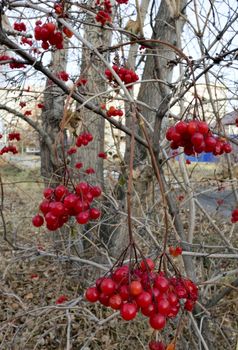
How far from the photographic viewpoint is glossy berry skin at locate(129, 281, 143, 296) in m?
0.89

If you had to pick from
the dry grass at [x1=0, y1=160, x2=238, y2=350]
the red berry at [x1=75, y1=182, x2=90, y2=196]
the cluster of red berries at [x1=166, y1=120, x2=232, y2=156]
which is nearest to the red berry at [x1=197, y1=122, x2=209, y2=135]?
the cluster of red berries at [x1=166, y1=120, x2=232, y2=156]

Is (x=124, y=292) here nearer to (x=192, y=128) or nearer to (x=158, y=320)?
(x=158, y=320)

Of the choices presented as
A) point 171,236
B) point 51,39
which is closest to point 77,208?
point 51,39

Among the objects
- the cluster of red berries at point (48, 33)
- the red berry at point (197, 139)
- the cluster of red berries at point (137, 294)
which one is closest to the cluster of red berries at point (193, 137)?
the red berry at point (197, 139)

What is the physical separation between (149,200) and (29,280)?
2.38 metres

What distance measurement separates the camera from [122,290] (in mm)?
922

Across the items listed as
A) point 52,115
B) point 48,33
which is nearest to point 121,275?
point 48,33

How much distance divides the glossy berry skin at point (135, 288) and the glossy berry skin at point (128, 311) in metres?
0.04

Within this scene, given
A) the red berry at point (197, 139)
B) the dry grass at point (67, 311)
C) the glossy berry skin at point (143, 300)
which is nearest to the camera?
the glossy berry skin at point (143, 300)

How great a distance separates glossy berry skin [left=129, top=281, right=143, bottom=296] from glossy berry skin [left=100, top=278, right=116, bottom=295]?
51 mm

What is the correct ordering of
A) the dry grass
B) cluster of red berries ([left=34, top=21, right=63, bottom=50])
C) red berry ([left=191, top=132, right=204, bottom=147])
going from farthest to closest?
1. the dry grass
2. cluster of red berries ([left=34, top=21, right=63, bottom=50])
3. red berry ([left=191, top=132, right=204, bottom=147])

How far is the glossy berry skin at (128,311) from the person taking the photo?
2.91 feet

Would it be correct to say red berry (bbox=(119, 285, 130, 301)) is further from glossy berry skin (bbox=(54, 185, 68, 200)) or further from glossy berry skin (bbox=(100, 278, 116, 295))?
glossy berry skin (bbox=(54, 185, 68, 200))

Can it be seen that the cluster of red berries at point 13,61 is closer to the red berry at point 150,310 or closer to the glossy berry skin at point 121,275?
the glossy berry skin at point 121,275
